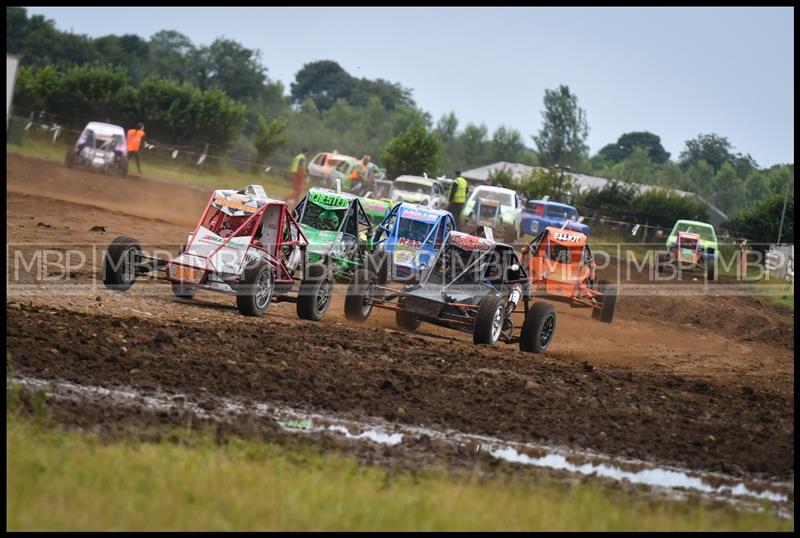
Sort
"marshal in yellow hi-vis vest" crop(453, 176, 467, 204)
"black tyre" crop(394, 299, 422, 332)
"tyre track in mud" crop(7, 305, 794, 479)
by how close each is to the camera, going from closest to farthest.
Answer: "tyre track in mud" crop(7, 305, 794, 479)
"black tyre" crop(394, 299, 422, 332)
"marshal in yellow hi-vis vest" crop(453, 176, 467, 204)

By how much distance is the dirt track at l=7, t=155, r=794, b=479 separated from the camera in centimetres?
1108

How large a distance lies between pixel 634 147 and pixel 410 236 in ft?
403

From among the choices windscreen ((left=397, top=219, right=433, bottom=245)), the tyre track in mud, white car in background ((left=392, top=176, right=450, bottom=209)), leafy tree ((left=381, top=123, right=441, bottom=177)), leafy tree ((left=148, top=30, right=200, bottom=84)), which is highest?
leafy tree ((left=148, top=30, right=200, bottom=84))

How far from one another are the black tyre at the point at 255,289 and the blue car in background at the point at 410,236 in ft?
12.0

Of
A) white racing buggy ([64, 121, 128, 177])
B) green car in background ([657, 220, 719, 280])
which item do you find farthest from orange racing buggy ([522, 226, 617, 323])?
white racing buggy ([64, 121, 128, 177])

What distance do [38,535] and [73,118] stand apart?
46.7m

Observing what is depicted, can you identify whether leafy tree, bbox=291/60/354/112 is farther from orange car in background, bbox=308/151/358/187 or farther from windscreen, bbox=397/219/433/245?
windscreen, bbox=397/219/433/245

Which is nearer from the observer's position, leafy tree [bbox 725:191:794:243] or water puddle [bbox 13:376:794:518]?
water puddle [bbox 13:376:794:518]

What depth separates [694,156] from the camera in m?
117

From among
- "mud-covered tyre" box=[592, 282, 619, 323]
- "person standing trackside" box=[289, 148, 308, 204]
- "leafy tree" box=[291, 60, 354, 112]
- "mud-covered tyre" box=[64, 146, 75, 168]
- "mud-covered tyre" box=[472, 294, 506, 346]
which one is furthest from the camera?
"leafy tree" box=[291, 60, 354, 112]

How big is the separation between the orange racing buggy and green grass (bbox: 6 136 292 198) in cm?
2157

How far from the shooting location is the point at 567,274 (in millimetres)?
Answer: 21516

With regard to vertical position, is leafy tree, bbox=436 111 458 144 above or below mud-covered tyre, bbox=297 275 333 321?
above

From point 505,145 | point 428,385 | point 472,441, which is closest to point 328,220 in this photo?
point 428,385
